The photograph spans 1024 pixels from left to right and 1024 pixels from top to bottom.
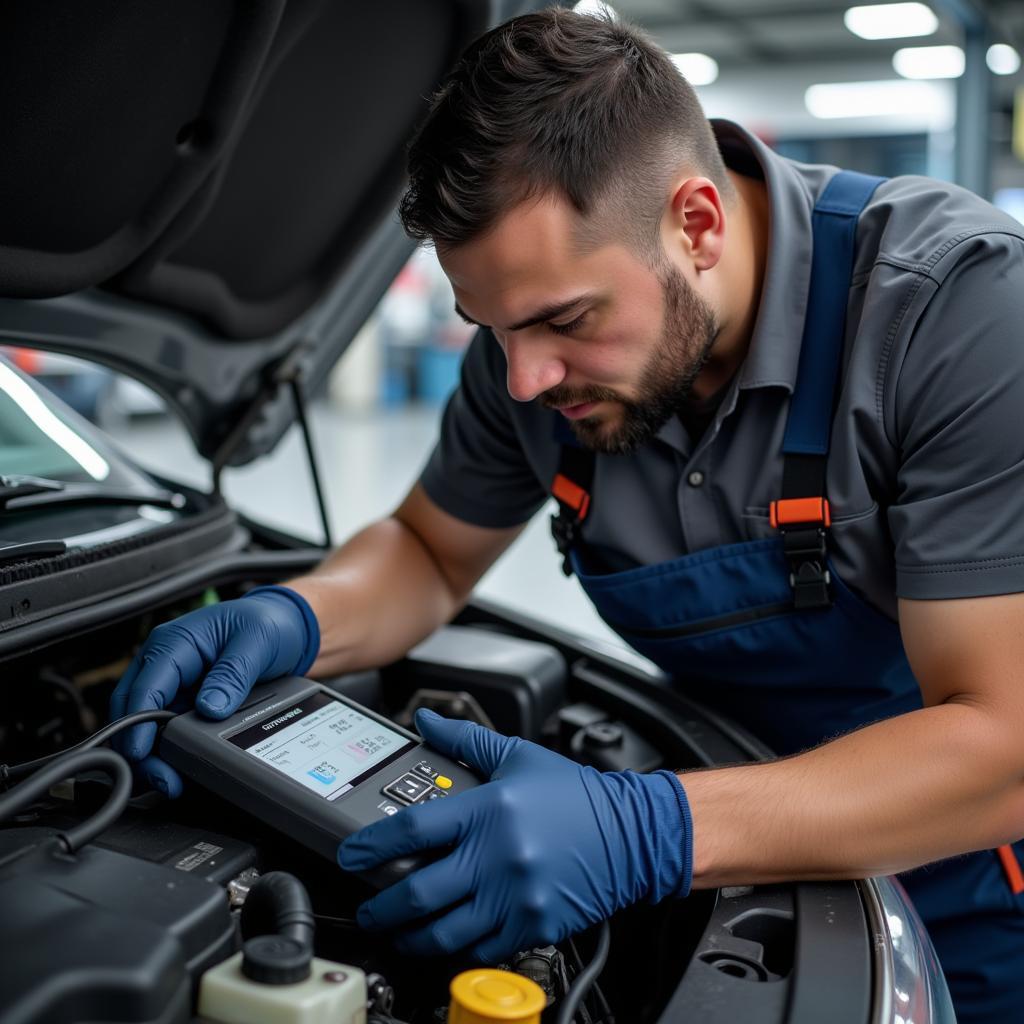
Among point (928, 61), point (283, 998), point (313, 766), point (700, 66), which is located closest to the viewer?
point (283, 998)

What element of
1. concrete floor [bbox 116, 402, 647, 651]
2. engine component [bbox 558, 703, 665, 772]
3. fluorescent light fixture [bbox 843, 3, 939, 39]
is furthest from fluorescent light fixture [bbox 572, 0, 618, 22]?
fluorescent light fixture [bbox 843, 3, 939, 39]

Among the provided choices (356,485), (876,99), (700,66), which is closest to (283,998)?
(356,485)

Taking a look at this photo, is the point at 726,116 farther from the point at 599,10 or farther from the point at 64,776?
the point at 64,776

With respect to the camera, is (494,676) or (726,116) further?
(726,116)

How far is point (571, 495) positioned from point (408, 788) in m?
0.46

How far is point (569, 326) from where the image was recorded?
100cm

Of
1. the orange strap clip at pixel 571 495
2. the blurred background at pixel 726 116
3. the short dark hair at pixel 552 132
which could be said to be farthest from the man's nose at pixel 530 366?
the blurred background at pixel 726 116

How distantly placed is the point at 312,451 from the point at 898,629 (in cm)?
85

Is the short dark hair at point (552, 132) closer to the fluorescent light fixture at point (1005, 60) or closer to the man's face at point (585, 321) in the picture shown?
the man's face at point (585, 321)

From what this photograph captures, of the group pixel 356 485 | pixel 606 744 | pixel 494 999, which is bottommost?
pixel 356 485

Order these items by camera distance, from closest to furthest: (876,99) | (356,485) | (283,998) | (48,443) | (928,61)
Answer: (283,998) < (48,443) < (356,485) < (928,61) < (876,99)

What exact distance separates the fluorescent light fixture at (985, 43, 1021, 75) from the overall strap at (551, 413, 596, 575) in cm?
783

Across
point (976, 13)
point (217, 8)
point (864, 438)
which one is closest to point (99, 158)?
point (217, 8)

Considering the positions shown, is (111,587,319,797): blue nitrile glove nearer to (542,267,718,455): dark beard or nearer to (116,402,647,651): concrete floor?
(542,267,718,455): dark beard
